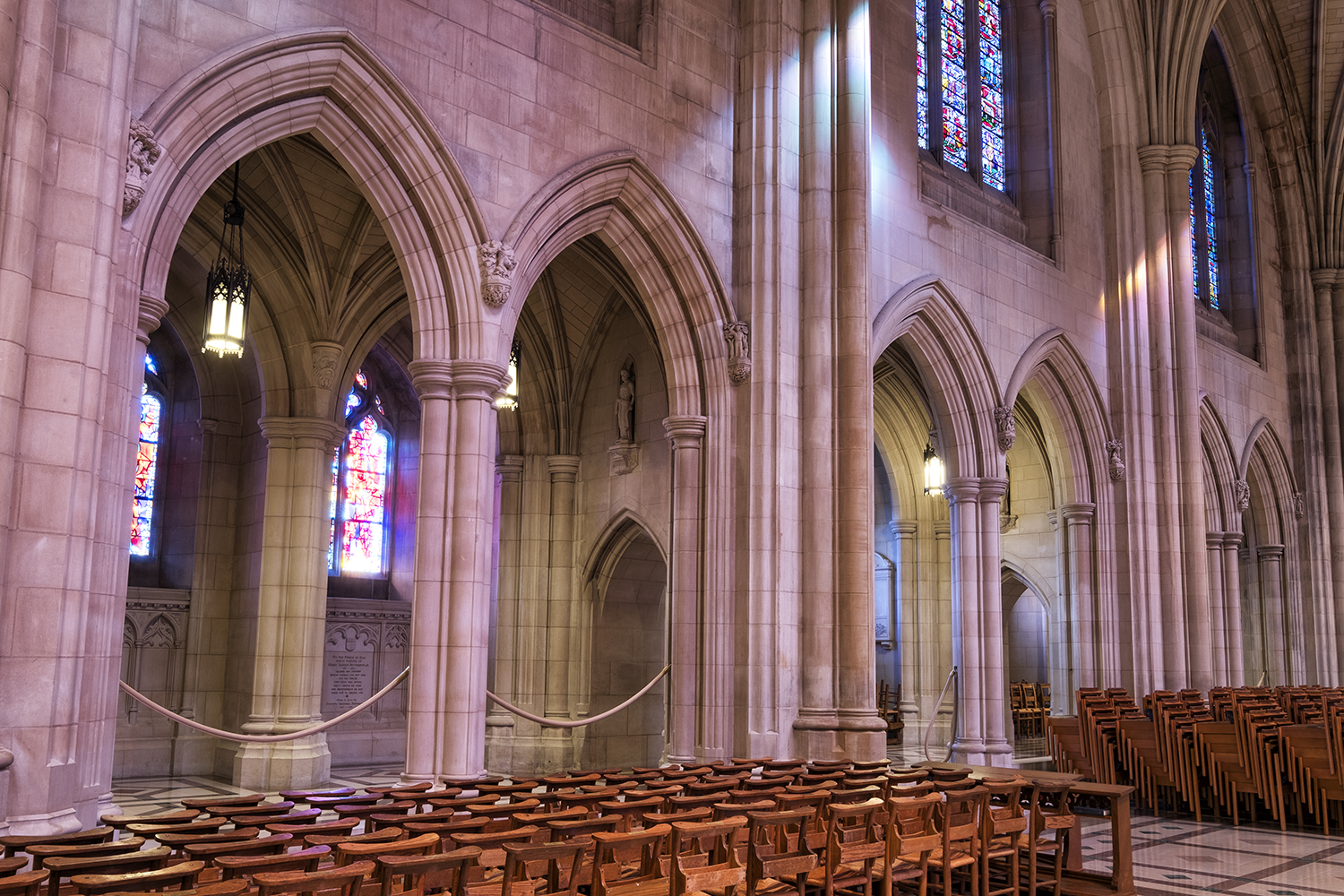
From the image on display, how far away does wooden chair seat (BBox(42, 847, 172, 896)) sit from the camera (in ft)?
14.8

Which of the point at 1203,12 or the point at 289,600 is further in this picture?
the point at 1203,12

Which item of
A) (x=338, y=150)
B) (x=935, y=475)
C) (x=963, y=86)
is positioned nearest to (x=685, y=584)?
(x=338, y=150)

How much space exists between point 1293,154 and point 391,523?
2324 cm

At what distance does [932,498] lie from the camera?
70.4ft

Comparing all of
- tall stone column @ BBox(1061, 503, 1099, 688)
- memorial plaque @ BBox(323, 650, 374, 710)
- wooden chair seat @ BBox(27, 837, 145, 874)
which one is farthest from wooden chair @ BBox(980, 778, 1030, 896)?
tall stone column @ BBox(1061, 503, 1099, 688)

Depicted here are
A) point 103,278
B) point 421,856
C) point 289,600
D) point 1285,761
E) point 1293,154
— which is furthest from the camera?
point 1293,154

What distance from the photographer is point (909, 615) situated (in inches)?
826

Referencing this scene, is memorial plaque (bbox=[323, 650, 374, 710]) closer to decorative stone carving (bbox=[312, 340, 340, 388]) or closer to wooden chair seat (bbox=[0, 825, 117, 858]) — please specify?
decorative stone carving (bbox=[312, 340, 340, 388])

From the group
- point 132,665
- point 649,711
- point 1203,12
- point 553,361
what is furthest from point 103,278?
point 1203,12

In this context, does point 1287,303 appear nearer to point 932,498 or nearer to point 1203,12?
point 1203,12

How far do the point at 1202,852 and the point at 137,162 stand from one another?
10738mm

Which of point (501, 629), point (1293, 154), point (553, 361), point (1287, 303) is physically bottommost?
point (501, 629)

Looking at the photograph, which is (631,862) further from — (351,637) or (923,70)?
(923,70)

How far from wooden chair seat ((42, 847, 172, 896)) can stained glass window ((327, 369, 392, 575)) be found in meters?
13.4
